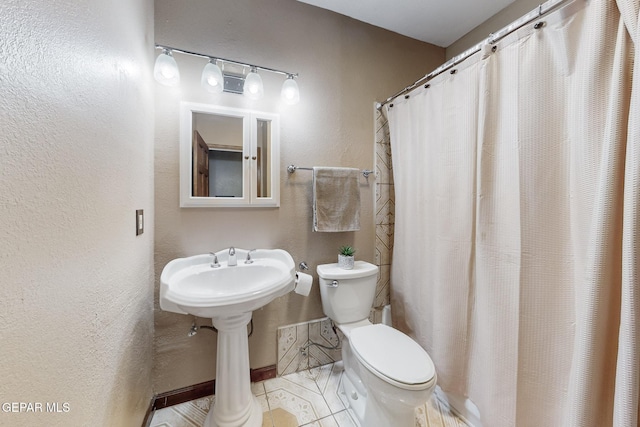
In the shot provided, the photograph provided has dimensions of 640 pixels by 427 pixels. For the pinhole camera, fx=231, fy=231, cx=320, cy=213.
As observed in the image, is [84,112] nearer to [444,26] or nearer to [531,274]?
[531,274]

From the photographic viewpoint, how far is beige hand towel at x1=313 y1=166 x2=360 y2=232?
1.45 metres

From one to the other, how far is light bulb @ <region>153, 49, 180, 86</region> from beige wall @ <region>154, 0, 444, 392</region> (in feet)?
0.28

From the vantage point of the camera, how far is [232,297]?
87cm

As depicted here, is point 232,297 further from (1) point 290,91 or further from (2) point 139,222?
(1) point 290,91

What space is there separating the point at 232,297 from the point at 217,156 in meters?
0.84

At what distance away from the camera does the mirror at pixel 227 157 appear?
127 centimetres

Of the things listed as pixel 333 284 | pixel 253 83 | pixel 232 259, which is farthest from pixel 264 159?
pixel 333 284

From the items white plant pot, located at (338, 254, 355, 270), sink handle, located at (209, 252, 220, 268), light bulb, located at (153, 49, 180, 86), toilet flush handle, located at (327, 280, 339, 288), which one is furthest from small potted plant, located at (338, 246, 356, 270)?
light bulb, located at (153, 49, 180, 86)

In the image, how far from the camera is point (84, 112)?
61 centimetres

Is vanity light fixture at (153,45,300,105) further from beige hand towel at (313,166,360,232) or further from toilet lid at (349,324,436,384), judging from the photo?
toilet lid at (349,324,436,384)

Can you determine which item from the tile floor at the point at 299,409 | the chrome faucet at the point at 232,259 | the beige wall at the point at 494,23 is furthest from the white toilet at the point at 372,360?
the beige wall at the point at 494,23

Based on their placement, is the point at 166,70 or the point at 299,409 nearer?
the point at 166,70

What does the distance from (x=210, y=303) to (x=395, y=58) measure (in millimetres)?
2009

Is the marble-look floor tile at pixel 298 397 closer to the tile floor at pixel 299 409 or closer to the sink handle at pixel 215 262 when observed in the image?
the tile floor at pixel 299 409
